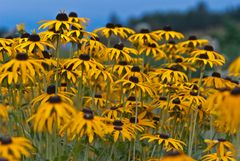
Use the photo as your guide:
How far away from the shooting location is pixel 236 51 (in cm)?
2236

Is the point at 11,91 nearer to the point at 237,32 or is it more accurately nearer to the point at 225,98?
the point at 225,98

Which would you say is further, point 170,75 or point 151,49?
point 151,49

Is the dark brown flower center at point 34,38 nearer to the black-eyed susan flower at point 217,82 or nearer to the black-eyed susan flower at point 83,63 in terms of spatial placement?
the black-eyed susan flower at point 83,63

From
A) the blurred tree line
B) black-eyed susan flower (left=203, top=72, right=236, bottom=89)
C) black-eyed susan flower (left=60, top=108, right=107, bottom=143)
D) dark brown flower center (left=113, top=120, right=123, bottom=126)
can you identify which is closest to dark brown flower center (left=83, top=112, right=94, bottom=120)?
black-eyed susan flower (left=60, top=108, right=107, bottom=143)

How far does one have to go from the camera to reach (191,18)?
A: 133ft

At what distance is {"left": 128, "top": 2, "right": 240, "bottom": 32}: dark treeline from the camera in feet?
128

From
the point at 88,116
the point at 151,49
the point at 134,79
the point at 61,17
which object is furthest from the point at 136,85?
the point at 151,49

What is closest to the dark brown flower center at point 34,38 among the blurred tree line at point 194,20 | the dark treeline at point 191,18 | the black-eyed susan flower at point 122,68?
the black-eyed susan flower at point 122,68

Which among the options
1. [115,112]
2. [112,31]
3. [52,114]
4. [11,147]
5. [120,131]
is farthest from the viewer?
[112,31]

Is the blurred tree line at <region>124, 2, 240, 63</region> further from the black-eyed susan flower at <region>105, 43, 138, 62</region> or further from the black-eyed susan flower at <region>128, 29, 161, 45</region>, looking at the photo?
the black-eyed susan flower at <region>105, 43, 138, 62</region>

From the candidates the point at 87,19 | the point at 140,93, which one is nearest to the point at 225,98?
the point at 140,93

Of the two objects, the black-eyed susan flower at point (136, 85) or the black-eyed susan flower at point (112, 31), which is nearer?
the black-eyed susan flower at point (136, 85)

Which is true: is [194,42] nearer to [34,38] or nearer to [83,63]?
[83,63]

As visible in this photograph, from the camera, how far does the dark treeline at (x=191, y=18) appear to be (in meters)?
39.1
